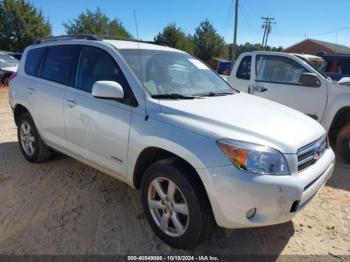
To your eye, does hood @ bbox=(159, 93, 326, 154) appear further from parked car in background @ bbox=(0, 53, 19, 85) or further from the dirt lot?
parked car in background @ bbox=(0, 53, 19, 85)

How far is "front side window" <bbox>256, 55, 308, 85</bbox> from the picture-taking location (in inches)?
246

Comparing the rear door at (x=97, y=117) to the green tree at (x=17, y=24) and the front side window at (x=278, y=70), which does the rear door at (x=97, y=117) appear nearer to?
the front side window at (x=278, y=70)

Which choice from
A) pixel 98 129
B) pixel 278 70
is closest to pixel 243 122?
pixel 98 129

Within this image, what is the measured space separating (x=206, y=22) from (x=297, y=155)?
Result: 5265 cm

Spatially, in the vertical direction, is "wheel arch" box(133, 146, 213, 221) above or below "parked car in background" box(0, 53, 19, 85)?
above

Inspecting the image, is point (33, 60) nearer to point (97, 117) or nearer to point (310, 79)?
point (97, 117)

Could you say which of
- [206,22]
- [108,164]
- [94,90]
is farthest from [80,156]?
[206,22]

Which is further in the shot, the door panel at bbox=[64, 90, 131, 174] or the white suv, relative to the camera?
the door panel at bbox=[64, 90, 131, 174]

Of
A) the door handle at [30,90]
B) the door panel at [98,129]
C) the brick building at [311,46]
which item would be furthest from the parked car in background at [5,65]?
the brick building at [311,46]

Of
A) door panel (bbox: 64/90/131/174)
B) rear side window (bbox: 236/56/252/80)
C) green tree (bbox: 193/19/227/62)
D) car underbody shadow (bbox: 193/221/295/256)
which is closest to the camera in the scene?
car underbody shadow (bbox: 193/221/295/256)

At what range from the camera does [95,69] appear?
12.6 feet

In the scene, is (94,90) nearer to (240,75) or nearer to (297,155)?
(297,155)

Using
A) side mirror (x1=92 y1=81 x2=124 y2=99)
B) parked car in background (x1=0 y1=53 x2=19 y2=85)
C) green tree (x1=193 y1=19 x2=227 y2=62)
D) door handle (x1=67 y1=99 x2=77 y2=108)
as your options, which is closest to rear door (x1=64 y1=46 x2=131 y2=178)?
door handle (x1=67 y1=99 x2=77 y2=108)

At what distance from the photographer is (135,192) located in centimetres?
414
